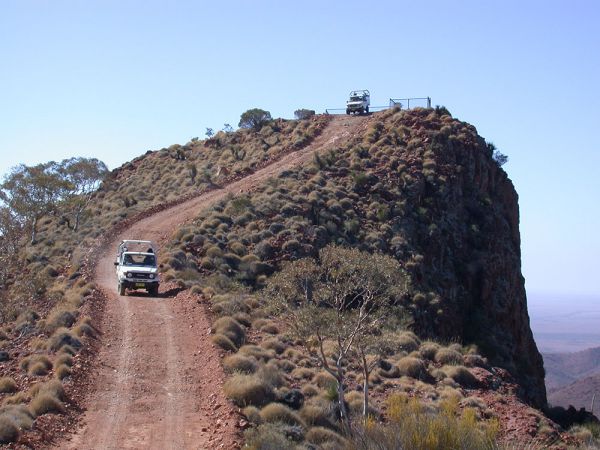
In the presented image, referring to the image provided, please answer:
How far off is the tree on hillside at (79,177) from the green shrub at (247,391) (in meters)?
33.8

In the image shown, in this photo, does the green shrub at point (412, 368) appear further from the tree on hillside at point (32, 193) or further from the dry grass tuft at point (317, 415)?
the tree on hillside at point (32, 193)

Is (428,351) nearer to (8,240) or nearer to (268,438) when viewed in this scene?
(268,438)

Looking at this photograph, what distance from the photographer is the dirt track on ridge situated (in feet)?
46.0

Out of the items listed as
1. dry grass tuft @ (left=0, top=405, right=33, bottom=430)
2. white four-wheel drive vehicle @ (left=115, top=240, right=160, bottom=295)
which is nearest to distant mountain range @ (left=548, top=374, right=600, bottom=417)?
white four-wheel drive vehicle @ (left=115, top=240, right=160, bottom=295)

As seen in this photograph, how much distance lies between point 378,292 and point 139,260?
12.3m

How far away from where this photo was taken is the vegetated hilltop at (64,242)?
53.2 feet

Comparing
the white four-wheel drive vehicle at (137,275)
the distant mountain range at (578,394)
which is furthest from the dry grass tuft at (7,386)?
the distant mountain range at (578,394)

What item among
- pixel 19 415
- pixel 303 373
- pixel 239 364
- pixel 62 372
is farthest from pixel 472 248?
pixel 19 415

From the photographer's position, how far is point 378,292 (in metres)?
19.9

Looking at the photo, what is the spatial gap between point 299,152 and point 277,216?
47.2ft

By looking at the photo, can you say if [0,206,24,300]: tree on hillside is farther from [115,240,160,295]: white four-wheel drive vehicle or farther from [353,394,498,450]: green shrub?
[353,394,498,450]: green shrub

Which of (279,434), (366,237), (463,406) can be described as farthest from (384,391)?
(366,237)

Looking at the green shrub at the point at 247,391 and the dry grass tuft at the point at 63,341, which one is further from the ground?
the dry grass tuft at the point at 63,341

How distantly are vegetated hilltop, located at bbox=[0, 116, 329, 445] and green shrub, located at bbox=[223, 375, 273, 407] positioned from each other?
353cm
